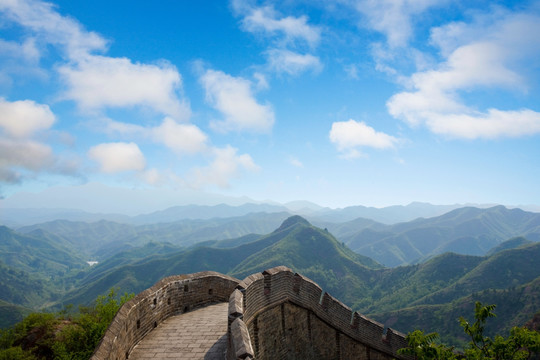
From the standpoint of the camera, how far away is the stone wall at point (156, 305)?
9.91 metres

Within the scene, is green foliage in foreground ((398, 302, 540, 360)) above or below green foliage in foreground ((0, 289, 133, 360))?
above

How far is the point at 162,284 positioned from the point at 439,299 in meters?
145

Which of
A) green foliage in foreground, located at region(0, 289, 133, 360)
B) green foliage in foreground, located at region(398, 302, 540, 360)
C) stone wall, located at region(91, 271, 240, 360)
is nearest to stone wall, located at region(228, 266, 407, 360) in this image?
green foliage in foreground, located at region(398, 302, 540, 360)

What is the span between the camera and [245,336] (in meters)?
8.68

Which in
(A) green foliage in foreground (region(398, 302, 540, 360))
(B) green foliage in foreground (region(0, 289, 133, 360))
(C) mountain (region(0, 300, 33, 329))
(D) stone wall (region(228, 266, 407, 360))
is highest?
(D) stone wall (region(228, 266, 407, 360))

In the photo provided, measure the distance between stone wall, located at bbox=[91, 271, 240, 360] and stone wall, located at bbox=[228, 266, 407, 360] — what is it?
11.3 ft

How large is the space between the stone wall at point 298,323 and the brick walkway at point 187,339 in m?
1.39

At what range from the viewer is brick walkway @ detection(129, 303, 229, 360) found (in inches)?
425

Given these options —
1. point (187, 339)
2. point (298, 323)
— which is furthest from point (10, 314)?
point (298, 323)

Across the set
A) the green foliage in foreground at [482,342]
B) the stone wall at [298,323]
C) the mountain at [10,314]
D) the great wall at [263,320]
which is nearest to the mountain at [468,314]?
the green foliage in foreground at [482,342]

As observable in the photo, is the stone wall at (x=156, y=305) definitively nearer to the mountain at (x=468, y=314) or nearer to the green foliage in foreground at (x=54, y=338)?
the green foliage in foreground at (x=54, y=338)

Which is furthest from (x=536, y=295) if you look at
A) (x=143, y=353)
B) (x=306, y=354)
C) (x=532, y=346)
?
(x=143, y=353)

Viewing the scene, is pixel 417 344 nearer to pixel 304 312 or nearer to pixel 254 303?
pixel 304 312

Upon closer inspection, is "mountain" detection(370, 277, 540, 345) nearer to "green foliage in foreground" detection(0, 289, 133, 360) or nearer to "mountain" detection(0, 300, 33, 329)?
"green foliage in foreground" detection(0, 289, 133, 360)
